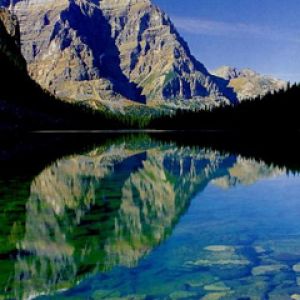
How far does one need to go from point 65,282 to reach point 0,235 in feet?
21.8

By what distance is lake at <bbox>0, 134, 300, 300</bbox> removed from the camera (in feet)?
43.0

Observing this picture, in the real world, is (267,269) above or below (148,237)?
above

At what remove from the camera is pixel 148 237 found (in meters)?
19.1

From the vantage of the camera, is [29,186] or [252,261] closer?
[252,261]

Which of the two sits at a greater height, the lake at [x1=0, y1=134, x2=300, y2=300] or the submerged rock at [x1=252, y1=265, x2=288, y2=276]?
the submerged rock at [x1=252, y1=265, x2=288, y2=276]

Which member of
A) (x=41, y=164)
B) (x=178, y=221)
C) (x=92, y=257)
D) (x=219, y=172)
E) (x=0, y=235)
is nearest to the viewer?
(x=92, y=257)

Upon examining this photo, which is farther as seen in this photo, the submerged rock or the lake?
the submerged rock

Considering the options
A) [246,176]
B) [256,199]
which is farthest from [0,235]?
[246,176]

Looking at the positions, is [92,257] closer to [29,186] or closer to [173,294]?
[173,294]

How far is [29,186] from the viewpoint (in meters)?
32.7

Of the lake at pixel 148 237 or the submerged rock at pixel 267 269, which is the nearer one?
the lake at pixel 148 237

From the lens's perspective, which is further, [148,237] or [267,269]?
[148,237]

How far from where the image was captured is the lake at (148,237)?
1312cm

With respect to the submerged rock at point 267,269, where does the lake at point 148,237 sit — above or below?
below
